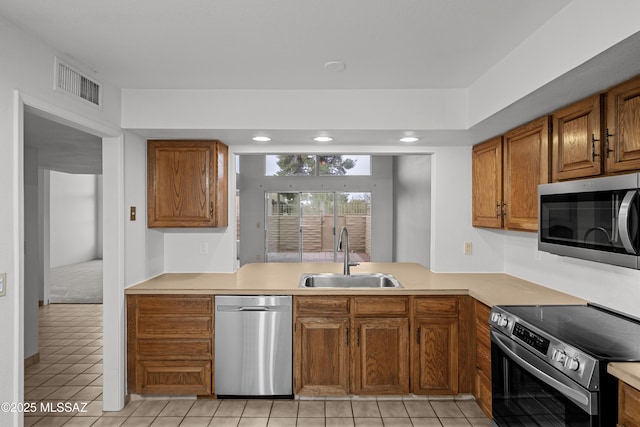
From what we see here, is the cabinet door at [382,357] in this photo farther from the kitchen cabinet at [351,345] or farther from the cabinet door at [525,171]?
the cabinet door at [525,171]

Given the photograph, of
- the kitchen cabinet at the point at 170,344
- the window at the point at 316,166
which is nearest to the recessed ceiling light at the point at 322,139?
the kitchen cabinet at the point at 170,344

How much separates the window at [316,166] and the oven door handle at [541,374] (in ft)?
20.8

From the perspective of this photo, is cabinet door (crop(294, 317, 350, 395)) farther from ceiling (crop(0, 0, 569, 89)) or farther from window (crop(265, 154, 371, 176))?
window (crop(265, 154, 371, 176))

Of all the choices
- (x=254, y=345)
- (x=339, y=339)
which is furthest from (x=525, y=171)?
(x=254, y=345)

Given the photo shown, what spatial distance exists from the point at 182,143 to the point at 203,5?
5.34 ft

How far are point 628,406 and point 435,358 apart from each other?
150cm

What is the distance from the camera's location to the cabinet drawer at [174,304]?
283cm

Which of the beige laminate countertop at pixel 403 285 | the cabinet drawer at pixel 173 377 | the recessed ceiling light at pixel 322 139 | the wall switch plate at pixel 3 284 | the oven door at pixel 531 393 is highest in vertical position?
the recessed ceiling light at pixel 322 139

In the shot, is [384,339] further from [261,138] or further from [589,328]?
[261,138]

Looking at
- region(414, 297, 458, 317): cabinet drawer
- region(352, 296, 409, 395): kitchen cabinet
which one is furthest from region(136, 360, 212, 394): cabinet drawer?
region(414, 297, 458, 317): cabinet drawer

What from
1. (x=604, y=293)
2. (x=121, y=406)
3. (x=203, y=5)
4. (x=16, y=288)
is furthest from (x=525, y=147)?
(x=121, y=406)

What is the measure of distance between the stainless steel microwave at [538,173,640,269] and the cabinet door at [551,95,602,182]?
0.12 m

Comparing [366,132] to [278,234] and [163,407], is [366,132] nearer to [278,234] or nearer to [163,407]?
[163,407]

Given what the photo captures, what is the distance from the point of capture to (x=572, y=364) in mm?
1515
